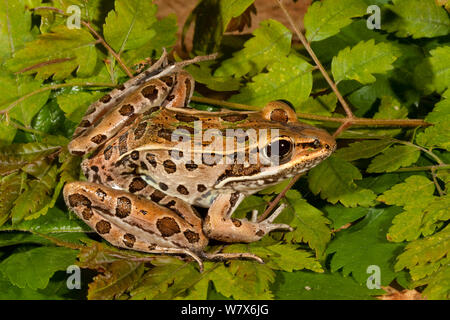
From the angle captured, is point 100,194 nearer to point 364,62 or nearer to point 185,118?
point 185,118

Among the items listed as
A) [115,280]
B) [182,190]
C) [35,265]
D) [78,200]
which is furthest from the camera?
[182,190]

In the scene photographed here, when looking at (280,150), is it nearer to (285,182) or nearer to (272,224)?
(285,182)

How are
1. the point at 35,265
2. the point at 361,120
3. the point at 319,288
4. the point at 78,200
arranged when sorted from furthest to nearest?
the point at 361,120 → the point at 78,200 → the point at 35,265 → the point at 319,288

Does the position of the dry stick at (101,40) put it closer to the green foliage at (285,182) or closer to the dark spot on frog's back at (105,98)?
the green foliage at (285,182)

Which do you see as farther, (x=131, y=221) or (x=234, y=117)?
(x=234, y=117)

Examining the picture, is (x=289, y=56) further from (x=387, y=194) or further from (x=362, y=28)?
(x=387, y=194)

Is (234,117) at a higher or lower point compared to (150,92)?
lower

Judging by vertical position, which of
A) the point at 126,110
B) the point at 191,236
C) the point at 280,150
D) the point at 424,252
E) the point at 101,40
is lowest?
the point at 424,252

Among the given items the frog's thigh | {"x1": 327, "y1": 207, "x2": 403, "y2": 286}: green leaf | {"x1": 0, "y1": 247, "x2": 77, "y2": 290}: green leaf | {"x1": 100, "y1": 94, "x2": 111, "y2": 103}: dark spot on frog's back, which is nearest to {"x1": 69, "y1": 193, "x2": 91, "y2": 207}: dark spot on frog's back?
the frog's thigh

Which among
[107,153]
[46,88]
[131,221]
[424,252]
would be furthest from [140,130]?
[424,252]
